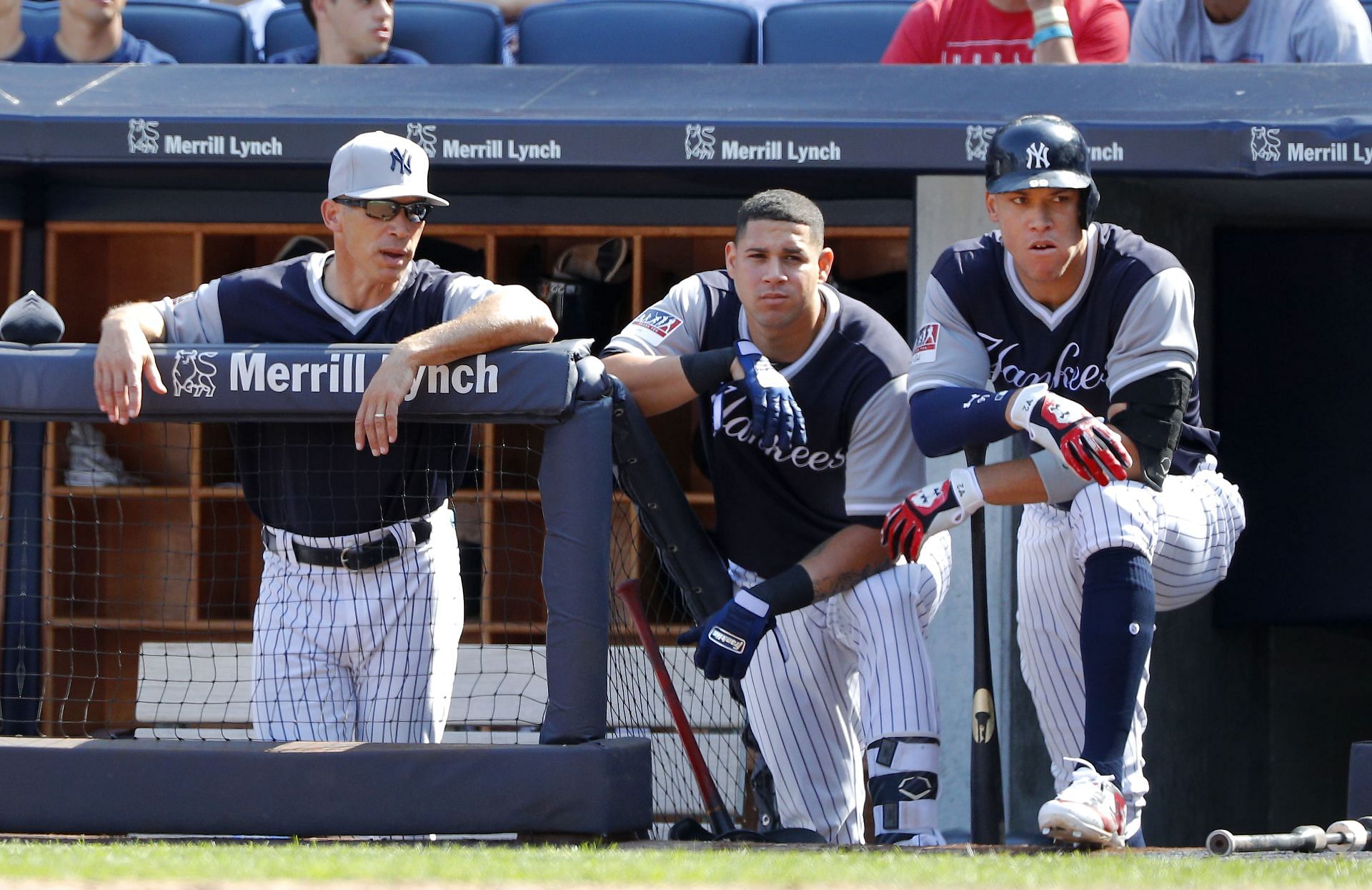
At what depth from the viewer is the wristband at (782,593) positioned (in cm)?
284

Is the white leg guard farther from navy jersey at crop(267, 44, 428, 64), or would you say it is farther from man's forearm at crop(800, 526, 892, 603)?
navy jersey at crop(267, 44, 428, 64)

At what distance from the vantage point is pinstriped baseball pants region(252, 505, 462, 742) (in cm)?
295

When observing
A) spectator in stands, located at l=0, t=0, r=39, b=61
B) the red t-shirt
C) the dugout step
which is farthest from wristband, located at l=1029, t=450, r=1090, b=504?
spectator in stands, located at l=0, t=0, r=39, b=61

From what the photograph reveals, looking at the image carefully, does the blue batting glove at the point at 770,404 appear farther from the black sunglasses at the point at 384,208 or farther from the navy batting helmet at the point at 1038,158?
the black sunglasses at the point at 384,208

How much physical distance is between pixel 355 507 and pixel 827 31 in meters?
2.66

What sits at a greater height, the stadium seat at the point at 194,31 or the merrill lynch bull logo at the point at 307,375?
the stadium seat at the point at 194,31

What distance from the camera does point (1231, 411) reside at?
15.5 feet

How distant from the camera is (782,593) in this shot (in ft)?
9.38

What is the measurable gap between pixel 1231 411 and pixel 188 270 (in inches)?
119

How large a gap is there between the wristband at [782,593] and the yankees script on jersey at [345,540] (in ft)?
1.80

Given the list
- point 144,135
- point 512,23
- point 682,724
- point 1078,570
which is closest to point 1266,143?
point 1078,570

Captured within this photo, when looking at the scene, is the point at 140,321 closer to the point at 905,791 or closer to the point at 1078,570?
the point at 905,791

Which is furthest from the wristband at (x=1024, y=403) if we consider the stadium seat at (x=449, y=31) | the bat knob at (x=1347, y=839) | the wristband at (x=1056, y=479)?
the stadium seat at (x=449, y=31)

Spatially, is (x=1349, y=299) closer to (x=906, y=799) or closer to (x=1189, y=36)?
(x=1189, y=36)
